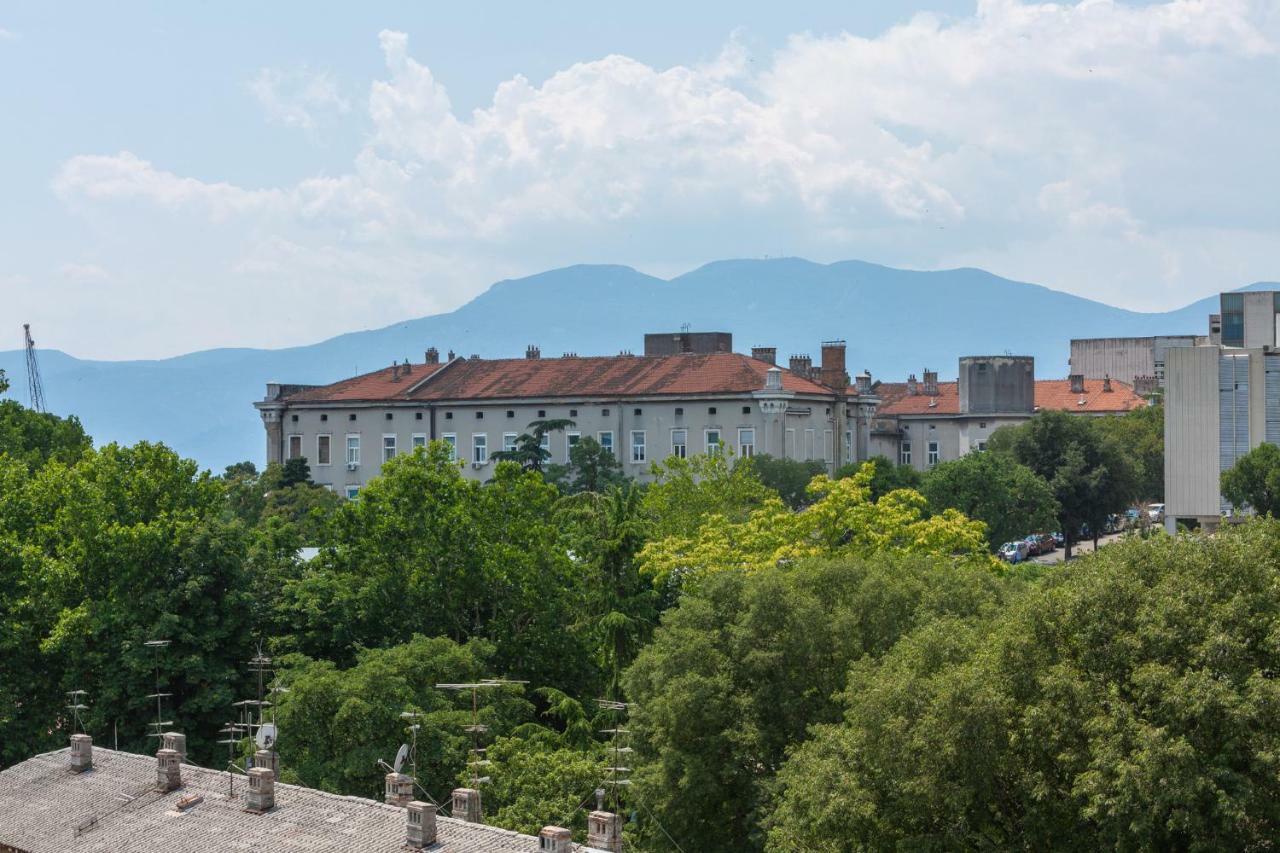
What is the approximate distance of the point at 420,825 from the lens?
100ft

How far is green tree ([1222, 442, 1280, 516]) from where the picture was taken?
75.3 m

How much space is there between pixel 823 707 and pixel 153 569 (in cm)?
2227

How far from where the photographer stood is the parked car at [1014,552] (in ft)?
299

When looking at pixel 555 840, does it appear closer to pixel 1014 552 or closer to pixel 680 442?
pixel 1014 552

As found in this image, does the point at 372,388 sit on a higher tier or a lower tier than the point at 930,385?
lower

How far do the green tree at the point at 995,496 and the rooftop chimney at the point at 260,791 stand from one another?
5846 cm

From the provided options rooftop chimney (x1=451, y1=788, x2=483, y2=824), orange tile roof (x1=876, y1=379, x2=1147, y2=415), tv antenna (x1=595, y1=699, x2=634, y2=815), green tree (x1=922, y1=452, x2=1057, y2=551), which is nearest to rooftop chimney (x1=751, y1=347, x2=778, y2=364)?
orange tile roof (x1=876, y1=379, x2=1147, y2=415)

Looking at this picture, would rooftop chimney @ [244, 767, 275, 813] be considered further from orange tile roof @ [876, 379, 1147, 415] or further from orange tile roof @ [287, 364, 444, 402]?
orange tile roof @ [876, 379, 1147, 415]

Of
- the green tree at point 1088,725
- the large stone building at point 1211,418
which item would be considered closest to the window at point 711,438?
the large stone building at point 1211,418

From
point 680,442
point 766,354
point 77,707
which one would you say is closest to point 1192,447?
point 680,442

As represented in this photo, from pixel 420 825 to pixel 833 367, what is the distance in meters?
84.8

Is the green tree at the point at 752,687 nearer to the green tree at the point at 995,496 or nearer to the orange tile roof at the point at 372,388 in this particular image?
the green tree at the point at 995,496

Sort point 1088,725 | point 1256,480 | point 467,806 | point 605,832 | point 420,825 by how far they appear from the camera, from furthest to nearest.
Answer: point 1256,480 → point 467,806 → point 605,832 → point 420,825 → point 1088,725

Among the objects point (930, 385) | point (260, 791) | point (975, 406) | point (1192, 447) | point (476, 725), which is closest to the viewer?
point (260, 791)
